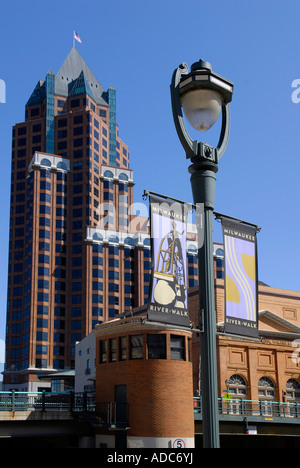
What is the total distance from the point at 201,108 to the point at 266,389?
57.5 meters

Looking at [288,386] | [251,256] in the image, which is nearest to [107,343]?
[288,386]

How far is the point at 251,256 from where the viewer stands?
389 inches

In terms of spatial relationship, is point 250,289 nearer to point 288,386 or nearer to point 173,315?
point 173,315

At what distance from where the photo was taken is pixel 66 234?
15050 centimetres

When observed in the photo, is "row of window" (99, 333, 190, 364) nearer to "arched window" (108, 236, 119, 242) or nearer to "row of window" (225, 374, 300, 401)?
"row of window" (225, 374, 300, 401)

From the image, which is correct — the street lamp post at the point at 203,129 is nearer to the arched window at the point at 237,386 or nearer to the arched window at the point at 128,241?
the arched window at the point at 237,386

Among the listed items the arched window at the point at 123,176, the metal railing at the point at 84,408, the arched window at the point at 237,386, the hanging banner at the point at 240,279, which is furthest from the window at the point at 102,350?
the arched window at the point at 123,176

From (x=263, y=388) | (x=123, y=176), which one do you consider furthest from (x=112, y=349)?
(x=123, y=176)

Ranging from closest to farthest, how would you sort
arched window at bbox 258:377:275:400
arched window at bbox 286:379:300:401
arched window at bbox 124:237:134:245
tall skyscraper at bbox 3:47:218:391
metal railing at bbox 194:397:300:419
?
metal railing at bbox 194:397:300:419 → arched window at bbox 258:377:275:400 → arched window at bbox 286:379:300:401 → tall skyscraper at bbox 3:47:218:391 → arched window at bbox 124:237:134:245

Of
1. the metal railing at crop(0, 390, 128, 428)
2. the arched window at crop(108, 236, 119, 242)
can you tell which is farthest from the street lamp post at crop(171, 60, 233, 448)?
the arched window at crop(108, 236, 119, 242)

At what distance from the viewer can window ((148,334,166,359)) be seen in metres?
44.3

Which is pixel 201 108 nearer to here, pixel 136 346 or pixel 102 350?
pixel 136 346

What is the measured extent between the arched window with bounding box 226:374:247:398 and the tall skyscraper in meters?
82.7
